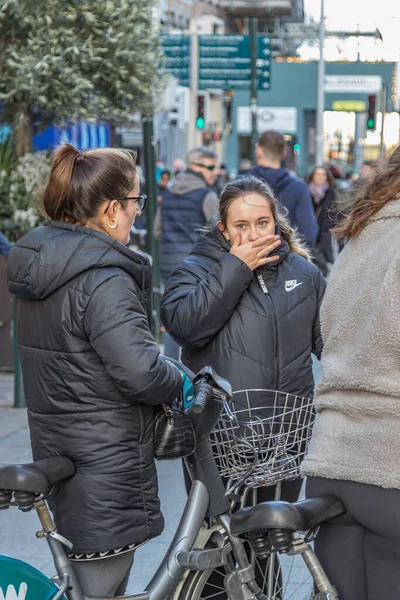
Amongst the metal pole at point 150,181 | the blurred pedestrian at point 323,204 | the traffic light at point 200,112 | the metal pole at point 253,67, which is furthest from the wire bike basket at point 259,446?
→ the traffic light at point 200,112

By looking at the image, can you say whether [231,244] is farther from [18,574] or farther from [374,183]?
[18,574]

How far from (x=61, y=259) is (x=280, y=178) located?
6185 mm

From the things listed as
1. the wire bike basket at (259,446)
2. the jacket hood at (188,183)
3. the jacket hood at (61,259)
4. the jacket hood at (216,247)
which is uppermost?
the jacket hood at (61,259)

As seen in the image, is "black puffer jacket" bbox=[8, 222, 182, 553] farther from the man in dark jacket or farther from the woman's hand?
the man in dark jacket

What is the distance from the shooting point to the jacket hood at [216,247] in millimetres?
3645

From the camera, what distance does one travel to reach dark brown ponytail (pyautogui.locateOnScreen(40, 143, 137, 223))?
3.08 metres

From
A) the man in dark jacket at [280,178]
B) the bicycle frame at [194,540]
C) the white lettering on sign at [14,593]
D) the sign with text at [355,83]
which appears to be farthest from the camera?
the sign with text at [355,83]

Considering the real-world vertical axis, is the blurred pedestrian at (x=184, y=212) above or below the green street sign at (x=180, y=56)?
below

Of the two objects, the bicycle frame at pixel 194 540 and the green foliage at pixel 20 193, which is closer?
the bicycle frame at pixel 194 540

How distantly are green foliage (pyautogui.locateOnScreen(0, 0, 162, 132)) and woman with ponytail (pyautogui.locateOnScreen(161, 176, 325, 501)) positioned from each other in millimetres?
5909

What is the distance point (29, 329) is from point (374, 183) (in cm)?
109

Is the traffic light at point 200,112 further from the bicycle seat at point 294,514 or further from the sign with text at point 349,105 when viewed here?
the bicycle seat at point 294,514

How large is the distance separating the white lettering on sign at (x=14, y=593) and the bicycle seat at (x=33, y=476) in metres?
0.24

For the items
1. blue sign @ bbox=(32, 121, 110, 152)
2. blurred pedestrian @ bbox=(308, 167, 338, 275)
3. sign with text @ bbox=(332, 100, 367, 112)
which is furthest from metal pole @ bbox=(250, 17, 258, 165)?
sign with text @ bbox=(332, 100, 367, 112)
